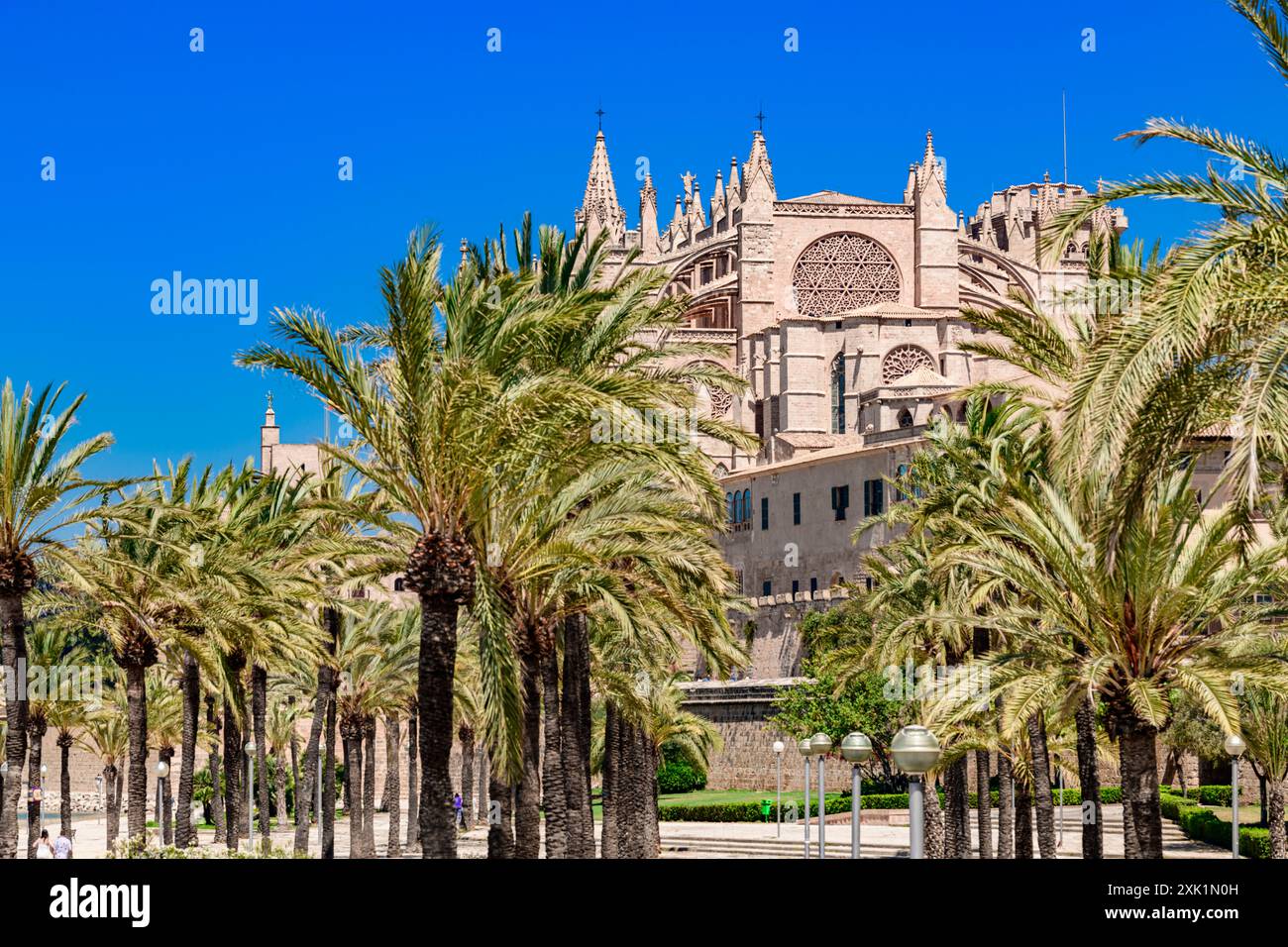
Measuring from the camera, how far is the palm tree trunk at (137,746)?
2812 centimetres

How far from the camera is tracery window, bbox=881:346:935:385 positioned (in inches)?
2918

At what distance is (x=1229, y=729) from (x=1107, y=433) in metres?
6.24

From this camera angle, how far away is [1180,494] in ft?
64.0

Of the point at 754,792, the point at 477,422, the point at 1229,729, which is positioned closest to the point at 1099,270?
the point at 1229,729

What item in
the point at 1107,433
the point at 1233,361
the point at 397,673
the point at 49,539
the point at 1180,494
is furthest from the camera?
the point at 397,673

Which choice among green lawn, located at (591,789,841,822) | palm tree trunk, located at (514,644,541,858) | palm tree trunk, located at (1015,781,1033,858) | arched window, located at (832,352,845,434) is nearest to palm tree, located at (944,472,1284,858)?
palm tree trunk, located at (514,644,541,858)

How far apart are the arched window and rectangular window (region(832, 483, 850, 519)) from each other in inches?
370

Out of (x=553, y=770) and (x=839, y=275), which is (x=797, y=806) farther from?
(x=839, y=275)

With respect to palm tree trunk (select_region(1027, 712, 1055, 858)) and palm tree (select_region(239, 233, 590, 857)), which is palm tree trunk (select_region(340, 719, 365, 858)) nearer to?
palm tree trunk (select_region(1027, 712, 1055, 858))

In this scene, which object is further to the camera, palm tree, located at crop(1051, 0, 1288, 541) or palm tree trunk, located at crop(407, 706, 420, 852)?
palm tree trunk, located at crop(407, 706, 420, 852)

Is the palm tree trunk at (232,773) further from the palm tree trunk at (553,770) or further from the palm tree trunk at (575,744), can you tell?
the palm tree trunk at (553,770)

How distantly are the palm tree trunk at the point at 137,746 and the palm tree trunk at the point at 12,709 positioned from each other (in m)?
2.73

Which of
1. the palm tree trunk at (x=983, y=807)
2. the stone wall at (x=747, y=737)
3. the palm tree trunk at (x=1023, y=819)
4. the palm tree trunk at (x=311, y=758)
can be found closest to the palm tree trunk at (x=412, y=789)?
the palm tree trunk at (x=311, y=758)
